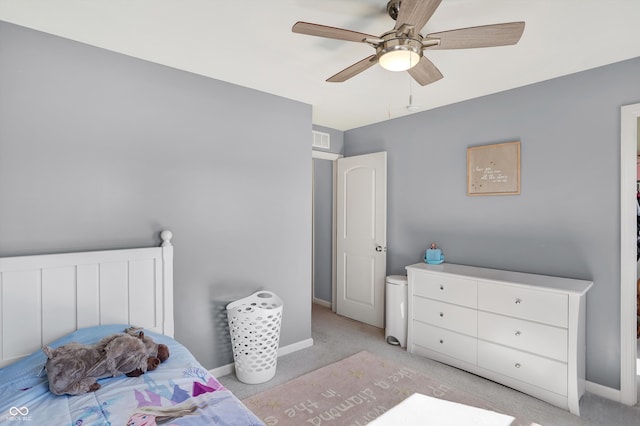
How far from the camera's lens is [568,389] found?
7.61 ft

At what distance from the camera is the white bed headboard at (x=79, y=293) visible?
1.89 m

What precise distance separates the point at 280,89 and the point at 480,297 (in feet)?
8.21

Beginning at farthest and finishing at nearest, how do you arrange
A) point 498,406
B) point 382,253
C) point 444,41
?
1. point 382,253
2. point 498,406
3. point 444,41

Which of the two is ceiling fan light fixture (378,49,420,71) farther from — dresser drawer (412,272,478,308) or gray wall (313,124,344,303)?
gray wall (313,124,344,303)

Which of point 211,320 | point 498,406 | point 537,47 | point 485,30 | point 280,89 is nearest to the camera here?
point 485,30

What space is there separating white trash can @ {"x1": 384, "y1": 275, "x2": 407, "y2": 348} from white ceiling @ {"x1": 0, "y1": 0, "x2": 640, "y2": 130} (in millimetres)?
1942

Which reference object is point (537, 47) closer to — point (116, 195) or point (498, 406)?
point (498, 406)

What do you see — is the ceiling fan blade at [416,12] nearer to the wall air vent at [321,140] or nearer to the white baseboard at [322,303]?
the wall air vent at [321,140]

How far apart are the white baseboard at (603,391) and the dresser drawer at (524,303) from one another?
675 millimetres

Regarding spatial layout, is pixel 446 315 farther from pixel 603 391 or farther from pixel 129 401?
pixel 129 401

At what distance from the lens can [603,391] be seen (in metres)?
2.50

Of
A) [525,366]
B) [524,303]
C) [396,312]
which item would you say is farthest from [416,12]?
[396,312]

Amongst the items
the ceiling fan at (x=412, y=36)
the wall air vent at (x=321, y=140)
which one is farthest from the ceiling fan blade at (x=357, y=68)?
the wall air vent at (x=321, y=140)

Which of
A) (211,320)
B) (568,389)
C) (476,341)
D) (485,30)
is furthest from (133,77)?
(568,389)
